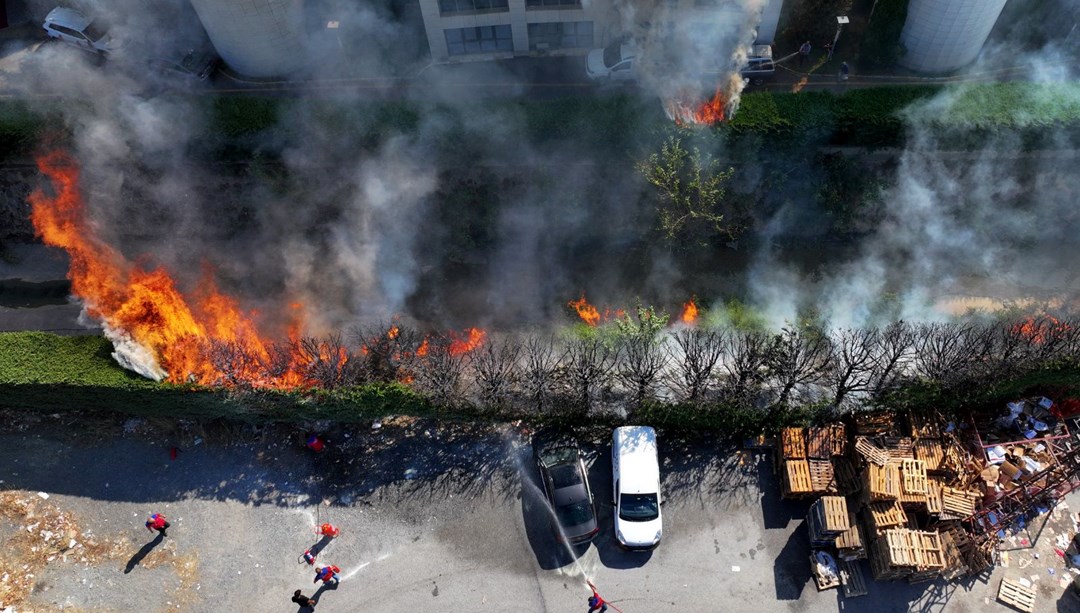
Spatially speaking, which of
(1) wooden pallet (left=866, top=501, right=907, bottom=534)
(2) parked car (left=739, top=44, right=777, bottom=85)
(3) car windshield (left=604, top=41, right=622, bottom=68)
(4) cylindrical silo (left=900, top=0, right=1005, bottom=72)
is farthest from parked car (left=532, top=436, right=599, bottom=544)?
(4) cylindrical silo (left=900, top=0, right=1005, bottom=72)

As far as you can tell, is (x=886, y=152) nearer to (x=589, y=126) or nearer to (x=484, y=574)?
(x=589, y=126)

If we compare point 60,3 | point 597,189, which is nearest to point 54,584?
point 597,189

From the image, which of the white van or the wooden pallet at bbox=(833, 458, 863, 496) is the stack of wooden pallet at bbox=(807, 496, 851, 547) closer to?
the wooden pallet at bbox=(833, 458, 863, 496)

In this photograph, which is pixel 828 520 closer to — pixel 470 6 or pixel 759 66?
pixel 759 66

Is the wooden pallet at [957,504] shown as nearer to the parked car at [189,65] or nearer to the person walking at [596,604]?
the person walking at [596,604]

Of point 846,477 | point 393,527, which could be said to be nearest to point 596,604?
point 393,527
